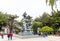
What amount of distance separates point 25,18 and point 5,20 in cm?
2078

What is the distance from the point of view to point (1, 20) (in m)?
94.0

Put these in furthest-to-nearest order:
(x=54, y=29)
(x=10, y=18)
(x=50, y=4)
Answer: (x=10, y=18) → (x=54, y=29) → (x=50, y=4)

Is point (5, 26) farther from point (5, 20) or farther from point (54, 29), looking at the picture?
point (54, 29)

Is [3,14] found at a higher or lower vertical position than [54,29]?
higher

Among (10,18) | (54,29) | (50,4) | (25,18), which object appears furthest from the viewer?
(25,18)

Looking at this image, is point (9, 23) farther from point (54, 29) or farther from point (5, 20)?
point (54, 29)

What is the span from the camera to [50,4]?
31.9ft

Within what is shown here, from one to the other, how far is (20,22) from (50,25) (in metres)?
19.1

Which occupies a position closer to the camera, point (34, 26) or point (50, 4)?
point (50, 4)

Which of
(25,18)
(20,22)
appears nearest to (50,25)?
(20,22)

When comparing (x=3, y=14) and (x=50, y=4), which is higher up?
(x=3, y=14)

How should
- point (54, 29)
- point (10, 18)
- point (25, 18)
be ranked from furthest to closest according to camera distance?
point (25, 18), point (10, 18), point (54, 29)

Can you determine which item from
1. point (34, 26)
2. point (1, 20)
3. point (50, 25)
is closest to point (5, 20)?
point (1, 20)

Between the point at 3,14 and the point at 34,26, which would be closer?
the point at 34,26
